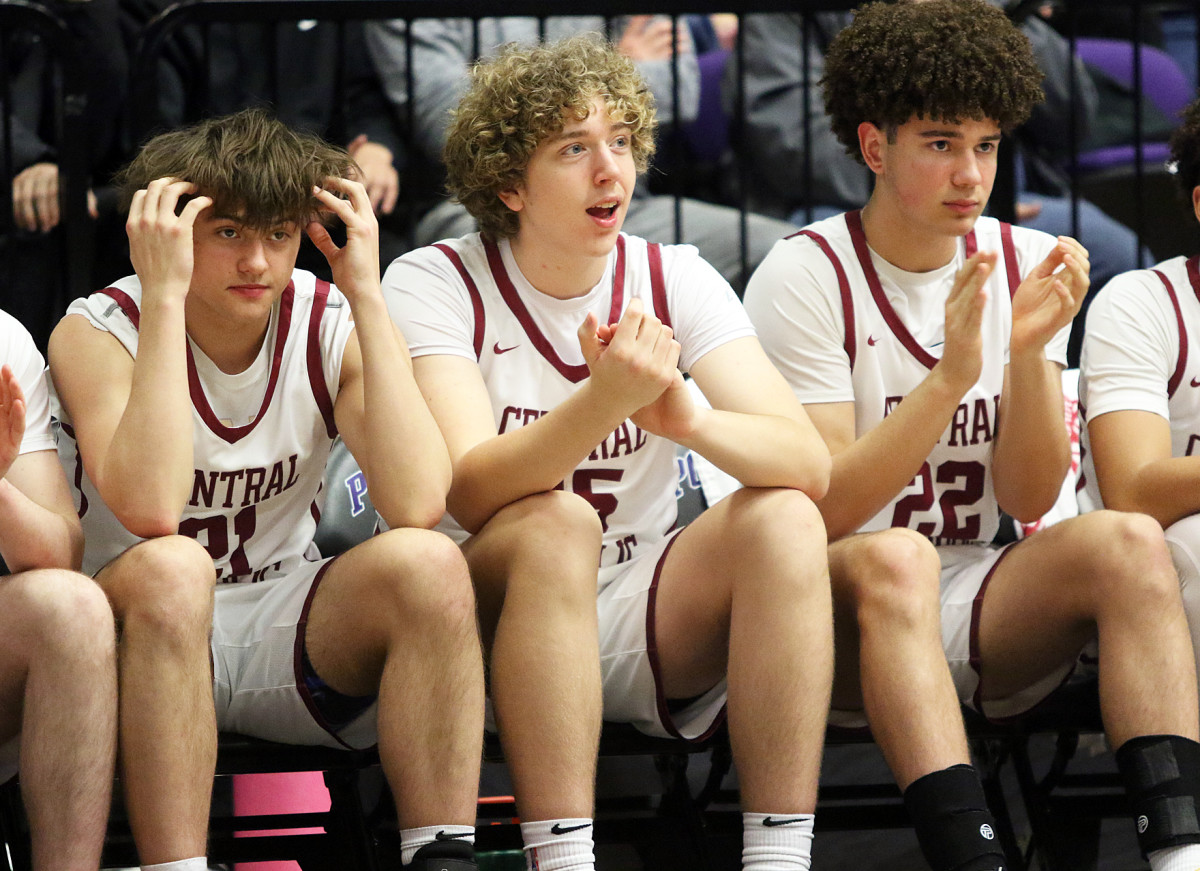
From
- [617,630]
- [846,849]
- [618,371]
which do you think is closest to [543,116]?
[618,371]

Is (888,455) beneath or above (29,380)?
beneath

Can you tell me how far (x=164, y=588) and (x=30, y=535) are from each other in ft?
→ 0.84

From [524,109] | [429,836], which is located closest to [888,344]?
[524,109]

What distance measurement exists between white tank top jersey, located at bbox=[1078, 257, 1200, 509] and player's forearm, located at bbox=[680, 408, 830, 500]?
2.28 feet

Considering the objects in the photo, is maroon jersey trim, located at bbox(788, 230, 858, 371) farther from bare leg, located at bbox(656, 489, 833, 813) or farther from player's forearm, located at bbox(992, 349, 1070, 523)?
bare leg, located at bbox(656, 489, 833, 813)

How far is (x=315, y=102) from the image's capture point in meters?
3.88

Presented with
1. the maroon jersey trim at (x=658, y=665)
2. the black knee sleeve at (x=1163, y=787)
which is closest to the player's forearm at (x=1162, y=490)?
the black knee sleeve at (x=1163, y=787)

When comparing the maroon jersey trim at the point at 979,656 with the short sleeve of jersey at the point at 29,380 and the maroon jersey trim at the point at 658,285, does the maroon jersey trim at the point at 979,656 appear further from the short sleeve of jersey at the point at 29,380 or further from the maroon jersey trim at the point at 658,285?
the short sleeve of jersey at the point at 29,380

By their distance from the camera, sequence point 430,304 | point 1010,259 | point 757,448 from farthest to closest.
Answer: point 1010,259, point 430,304, point 757,448

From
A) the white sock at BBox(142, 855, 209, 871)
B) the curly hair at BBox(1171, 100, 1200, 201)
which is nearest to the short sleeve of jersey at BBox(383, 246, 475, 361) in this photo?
the white sock at BBox(142, 855, 209, 871)

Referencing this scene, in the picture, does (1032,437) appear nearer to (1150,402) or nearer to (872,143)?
(1150,402)

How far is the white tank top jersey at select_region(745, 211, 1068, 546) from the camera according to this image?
2904 millimetres

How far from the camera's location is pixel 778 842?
235cm

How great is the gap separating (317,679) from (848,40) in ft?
5.33
